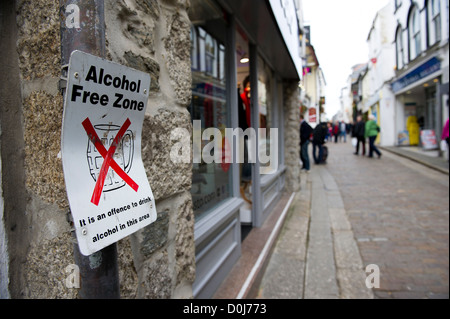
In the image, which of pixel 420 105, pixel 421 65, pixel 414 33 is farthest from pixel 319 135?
pixel 420 105

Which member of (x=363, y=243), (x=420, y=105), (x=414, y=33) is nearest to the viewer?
(x=363, y=243)

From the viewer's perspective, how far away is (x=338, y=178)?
30.0 feet

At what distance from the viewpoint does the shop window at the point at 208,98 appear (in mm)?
2674

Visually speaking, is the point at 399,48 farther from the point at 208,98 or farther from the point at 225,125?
the point at 208,98

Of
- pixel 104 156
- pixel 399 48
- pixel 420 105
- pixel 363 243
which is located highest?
pixel 399 48

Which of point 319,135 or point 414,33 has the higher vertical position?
point 414,33

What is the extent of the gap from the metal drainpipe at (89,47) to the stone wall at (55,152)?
30 cm

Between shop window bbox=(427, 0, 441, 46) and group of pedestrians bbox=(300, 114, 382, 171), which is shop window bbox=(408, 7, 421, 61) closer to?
shop window bbox=(427, 0, 441, 46)

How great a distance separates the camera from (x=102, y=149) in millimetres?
802

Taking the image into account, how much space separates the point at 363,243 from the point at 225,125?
259 cm

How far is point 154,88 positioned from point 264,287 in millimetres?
2498

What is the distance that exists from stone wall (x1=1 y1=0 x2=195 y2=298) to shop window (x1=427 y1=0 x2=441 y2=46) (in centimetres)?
1350

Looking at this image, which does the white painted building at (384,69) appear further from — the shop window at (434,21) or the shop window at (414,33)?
the shop window at (434,21)

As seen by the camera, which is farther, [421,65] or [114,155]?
[421,65]
